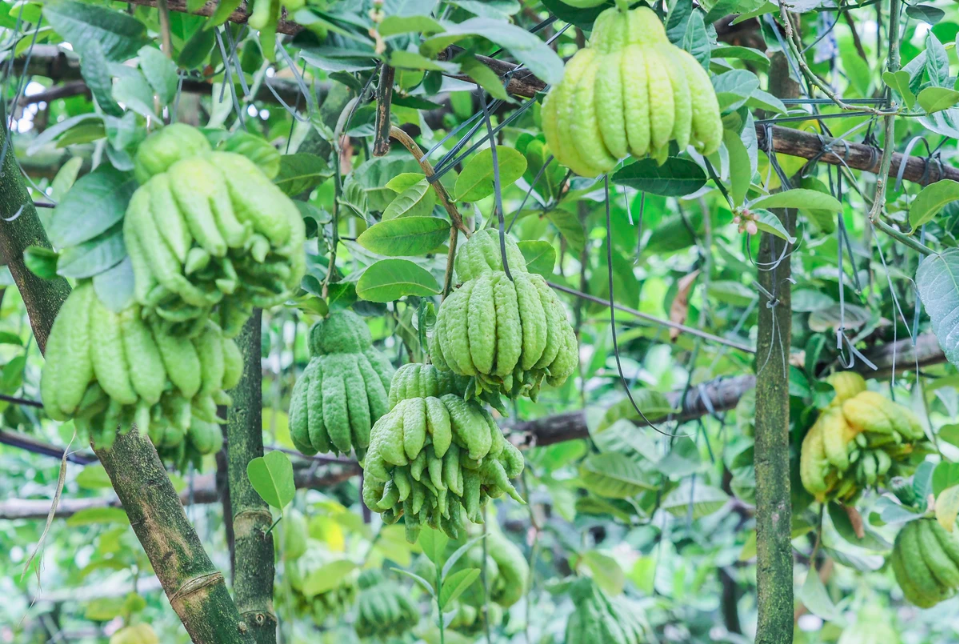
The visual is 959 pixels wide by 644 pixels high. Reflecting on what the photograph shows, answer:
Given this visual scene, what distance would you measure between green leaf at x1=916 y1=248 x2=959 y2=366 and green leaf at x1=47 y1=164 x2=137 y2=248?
92cm

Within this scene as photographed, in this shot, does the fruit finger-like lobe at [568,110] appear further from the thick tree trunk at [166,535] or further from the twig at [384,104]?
the thick tree trunk at [166,535]

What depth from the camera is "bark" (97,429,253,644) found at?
105cm

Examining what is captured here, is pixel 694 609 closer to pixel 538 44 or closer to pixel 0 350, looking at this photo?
pixel 0 350

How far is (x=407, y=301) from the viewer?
57.9 inches

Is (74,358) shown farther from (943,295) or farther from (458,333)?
(943,295)

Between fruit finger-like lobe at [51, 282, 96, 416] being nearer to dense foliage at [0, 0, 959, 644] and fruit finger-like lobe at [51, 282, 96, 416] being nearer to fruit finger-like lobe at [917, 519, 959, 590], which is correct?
dense foliage at [0, 0, 959, 644]

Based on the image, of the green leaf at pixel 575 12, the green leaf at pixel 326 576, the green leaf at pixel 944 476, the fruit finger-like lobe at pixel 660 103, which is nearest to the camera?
the fruit finger-like lobe at pixel 660 103

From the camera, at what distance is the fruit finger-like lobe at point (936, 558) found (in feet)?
5.73

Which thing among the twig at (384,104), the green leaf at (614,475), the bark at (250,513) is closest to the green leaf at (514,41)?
the twig at (384,104)

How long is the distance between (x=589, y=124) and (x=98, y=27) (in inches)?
17.2

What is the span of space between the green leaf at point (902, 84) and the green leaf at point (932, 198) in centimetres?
11

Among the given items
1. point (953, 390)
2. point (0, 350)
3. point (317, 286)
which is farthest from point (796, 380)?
point (0, 350)

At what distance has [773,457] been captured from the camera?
1426mm

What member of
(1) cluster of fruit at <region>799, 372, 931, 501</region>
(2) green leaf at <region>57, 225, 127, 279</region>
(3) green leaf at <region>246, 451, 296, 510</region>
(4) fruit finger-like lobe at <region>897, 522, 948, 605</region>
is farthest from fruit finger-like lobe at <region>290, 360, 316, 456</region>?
(4) fruit finger-like lobe at <region>897, 522, 948, 605</region>
